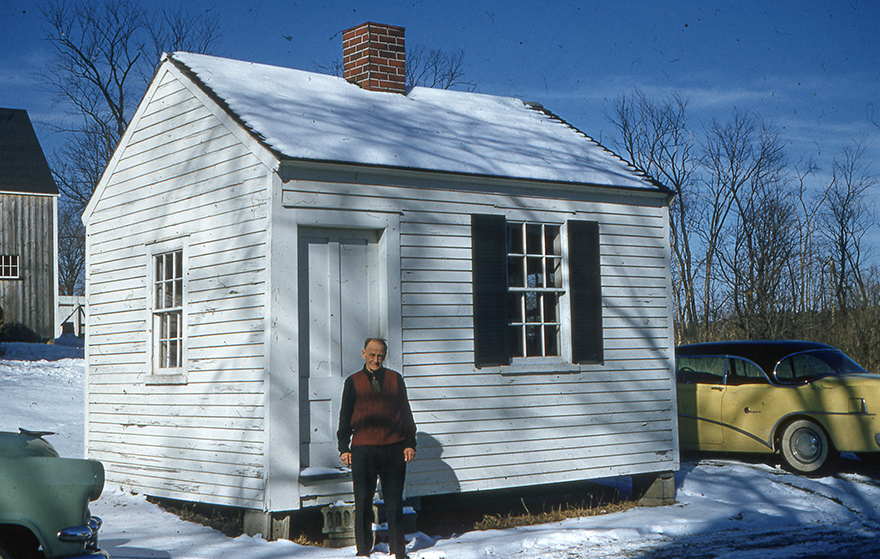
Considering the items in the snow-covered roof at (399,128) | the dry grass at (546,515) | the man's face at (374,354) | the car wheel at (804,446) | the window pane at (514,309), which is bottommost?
the dry grass at (546,515)

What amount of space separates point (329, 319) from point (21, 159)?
25117 millimetres

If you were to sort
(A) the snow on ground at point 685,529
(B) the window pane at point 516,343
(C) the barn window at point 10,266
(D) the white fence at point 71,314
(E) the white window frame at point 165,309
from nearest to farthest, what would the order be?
(A) the snow on ground at point 685,529 < (E) the white window frame at point 165,309 < (B) the window pane at point 516,343 < (C) the barn window at point 10,266 < (D) the white fence at point 71,314

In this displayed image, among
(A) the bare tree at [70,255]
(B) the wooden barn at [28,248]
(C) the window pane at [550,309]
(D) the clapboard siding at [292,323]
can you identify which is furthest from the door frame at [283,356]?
(A) the bare tree at [70,255]

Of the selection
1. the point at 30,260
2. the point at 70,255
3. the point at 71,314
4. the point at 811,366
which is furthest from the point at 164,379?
the point at 70,255

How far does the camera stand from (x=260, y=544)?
7.92 metres

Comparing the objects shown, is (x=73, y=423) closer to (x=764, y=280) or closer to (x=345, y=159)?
(x=345, y=159)

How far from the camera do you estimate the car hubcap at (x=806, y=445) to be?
471 inches

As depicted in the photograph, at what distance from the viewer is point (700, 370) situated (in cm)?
1327

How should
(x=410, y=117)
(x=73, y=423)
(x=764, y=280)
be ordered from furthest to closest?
(x=764, y=280), (x=73, y=423), (x=410, y=117)

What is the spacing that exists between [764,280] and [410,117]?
2284 centimetres

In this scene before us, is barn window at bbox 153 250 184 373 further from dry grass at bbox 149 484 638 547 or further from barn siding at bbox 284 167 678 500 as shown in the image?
barn siding at bbox 284 167 678 500

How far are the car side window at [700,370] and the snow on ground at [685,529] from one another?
123 centimetres

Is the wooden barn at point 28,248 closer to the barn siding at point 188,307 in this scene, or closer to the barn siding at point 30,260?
the barn siding at point 30,260

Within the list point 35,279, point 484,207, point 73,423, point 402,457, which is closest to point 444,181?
point 484,207
